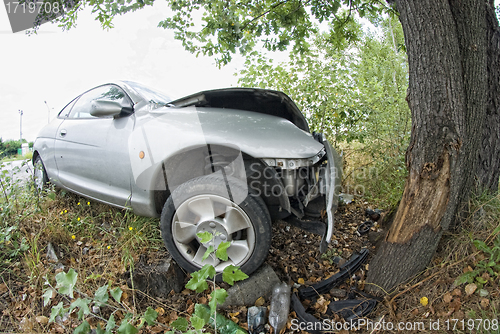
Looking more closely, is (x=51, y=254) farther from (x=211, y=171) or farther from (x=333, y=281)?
(x=333, y=281)

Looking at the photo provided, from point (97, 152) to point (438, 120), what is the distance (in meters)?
2.80

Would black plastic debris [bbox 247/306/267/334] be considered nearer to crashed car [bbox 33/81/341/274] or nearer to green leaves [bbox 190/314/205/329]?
crashed car [bbox 33/81/341/274]

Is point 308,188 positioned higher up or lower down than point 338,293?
higher up

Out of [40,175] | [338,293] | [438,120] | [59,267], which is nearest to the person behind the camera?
[438,120]

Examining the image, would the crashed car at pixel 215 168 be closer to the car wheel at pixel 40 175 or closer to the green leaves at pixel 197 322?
the green leaves at pixel 197 322

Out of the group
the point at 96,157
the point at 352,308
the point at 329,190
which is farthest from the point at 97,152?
the point at 352,308

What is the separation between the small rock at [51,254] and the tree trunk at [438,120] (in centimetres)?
277

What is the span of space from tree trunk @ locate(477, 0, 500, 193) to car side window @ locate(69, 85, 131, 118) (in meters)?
3.00

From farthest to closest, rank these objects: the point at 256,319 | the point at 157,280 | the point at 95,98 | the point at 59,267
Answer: the point at 95,98
the point at 59,267
the point at 157,280
the point at 256,319

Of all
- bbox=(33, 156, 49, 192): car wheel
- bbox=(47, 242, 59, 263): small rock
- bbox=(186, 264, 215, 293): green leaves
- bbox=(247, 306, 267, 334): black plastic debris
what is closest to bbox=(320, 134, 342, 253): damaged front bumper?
bbox=(247, 306, 267, 334): black plastic debris

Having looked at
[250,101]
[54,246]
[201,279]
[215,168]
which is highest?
[250,101]

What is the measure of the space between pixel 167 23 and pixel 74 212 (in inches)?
105

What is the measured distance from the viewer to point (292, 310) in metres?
2.16

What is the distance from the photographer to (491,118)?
87.3 inches
